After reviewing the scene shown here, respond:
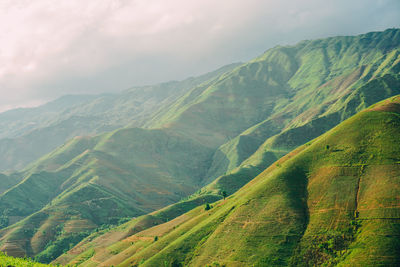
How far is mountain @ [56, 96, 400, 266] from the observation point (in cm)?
10112

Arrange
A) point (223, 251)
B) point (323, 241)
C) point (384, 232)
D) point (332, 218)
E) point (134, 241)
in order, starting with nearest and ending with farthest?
1. point (384, 232)
2. point (323, 241)
3. point (332, 218)
4. point (223, 251)
5. point (134, 241)

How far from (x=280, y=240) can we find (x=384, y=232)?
31.3 metres

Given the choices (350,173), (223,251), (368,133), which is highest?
(368,133)

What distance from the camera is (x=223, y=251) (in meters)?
119

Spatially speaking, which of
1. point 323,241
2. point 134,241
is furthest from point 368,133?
point 134,241

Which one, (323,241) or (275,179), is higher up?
(275,179)

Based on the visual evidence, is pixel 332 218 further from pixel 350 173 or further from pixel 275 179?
pixel 275 179

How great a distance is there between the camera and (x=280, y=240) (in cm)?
11162

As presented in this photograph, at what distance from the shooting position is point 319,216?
115m

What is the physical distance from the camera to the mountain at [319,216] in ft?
332

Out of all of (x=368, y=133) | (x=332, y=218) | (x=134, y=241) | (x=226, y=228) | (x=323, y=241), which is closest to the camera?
(x=323, y=241)

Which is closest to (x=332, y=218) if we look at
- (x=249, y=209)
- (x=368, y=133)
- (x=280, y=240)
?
(x=280, y=240)

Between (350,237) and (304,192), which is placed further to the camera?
(304,192)

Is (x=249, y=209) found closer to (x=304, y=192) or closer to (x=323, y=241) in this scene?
(x=304, y=192)
